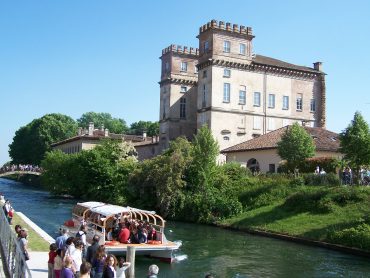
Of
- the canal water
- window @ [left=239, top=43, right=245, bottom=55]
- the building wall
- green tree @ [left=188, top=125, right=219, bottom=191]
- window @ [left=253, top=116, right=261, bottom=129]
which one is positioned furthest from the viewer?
window @ [left=253, top=116, right=261, bottom=129]

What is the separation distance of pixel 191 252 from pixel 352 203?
14.0 m

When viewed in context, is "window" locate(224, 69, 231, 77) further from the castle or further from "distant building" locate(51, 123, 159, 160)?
"distant building" locate(51, 123, 159, 160)

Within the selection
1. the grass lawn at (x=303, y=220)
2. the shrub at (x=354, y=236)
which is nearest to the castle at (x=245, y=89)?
the grass lawn at (x=303, y=220)

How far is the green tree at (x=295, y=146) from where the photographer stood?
4738 cm

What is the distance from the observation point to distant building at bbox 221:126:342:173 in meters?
53.4

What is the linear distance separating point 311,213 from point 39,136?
103m

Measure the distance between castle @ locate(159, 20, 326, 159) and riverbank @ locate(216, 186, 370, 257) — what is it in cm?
2661

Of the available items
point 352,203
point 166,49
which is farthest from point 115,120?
point 352,203

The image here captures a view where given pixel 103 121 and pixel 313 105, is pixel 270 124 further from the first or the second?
pixel 103 121

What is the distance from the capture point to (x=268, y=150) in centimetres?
5506

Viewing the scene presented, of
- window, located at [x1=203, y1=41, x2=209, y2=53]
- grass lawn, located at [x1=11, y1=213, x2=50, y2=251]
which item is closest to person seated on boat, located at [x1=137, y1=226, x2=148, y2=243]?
grass lawn, located at [x1=11, y1=213, x2=50, y2=251]

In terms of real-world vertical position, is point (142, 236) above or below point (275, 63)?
below

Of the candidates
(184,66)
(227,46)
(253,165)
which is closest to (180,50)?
(184,66)

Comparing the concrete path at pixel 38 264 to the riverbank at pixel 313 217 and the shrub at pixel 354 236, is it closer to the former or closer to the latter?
the riverbank at pixel 313 217
